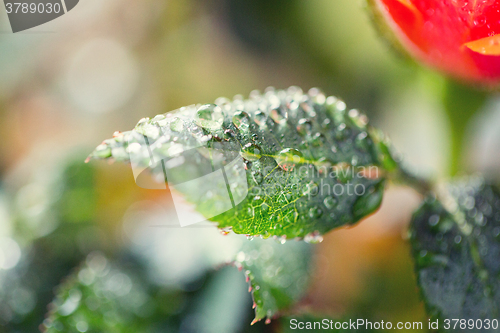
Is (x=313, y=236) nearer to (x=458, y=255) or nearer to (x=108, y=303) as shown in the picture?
(x=458, y=255)

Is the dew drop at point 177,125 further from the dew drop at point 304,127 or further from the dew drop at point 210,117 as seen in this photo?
the dew drop at point 304,127

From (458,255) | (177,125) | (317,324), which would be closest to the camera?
(177,125)

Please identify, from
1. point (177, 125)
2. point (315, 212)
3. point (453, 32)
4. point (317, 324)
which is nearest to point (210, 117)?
point (177, 125)

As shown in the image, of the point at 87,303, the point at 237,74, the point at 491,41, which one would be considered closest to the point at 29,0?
the point at 237,74

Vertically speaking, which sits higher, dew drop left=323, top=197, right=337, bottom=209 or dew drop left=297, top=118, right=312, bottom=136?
dew drop left=297, top=118, right=312, bottom=136

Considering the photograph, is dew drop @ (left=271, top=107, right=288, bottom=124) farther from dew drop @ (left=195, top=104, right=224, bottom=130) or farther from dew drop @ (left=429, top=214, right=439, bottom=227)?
dew drop @ (left=429, top=214, right=439, bottom=227)

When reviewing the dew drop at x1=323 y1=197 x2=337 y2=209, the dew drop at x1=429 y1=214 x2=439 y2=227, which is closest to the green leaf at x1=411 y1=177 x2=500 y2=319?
the dew drop at x1=429 y1=214 x2=439 y2=227

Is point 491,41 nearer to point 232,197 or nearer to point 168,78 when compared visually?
point 232,197
